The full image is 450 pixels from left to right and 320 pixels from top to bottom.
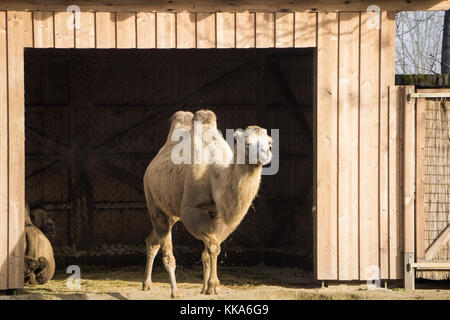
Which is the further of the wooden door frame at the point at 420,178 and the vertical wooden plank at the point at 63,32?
the wooden door frame at the point at 420,178

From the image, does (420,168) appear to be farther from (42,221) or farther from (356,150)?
(42,221)

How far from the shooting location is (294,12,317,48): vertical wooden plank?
10.8m

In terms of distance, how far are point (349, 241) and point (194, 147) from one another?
2.26 meters

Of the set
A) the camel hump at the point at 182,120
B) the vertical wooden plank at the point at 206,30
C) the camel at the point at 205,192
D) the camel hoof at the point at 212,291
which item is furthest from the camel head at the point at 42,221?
the vertical wooden plank at the point at 206,30

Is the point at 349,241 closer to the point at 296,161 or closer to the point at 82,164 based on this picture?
the point at 296,161

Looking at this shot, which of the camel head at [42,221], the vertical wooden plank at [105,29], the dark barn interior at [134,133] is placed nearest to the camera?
the vertical wooden plank at [105,29]

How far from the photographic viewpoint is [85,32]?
415 inches

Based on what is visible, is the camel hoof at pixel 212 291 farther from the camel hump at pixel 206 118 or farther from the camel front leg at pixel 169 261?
the camel hump at pixel 206 118

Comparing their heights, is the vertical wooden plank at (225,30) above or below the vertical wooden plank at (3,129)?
above

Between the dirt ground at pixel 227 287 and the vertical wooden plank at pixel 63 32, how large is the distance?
3023 millimetres

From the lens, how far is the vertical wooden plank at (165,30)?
1065cm

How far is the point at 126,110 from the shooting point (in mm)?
14453

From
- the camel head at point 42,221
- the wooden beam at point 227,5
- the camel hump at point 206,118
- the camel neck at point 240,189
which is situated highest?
the wooden beam at point 227,5

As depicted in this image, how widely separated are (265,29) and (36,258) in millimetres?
4240
